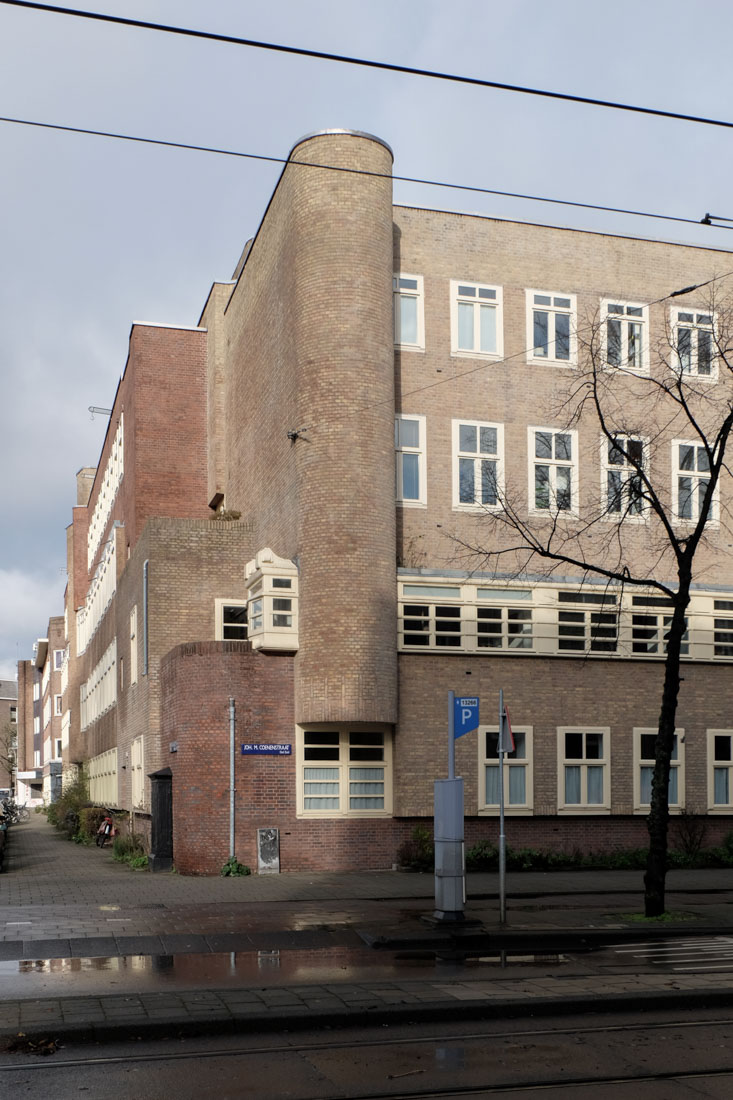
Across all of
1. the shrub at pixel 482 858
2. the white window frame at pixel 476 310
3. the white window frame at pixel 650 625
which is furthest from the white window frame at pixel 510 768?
the white window frame at pixel 476 310

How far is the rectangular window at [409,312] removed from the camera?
28312 millimetres

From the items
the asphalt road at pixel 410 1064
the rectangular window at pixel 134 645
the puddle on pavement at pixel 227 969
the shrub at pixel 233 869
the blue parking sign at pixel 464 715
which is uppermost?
the rectangular window at pixel 134 645

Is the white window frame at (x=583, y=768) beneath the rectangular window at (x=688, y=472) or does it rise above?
beneath

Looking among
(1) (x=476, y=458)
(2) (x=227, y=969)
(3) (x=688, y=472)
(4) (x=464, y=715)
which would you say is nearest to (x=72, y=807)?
(1) (x=476, y=458)

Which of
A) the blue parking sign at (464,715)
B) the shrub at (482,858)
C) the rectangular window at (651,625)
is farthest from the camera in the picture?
the rectangular window at (651,625)

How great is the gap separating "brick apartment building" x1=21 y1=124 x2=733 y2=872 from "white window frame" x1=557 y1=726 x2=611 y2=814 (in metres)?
0.05

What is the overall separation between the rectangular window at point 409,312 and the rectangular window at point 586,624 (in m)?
6.62

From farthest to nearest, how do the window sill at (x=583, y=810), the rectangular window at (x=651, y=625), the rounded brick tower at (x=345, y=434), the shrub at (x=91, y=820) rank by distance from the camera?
the shrub at (x=91, y=820) → the rectangular window at (x=651, y=625) → the window sill at (x=583, y=810) → the rounded brick tower at (x=345, y=434)

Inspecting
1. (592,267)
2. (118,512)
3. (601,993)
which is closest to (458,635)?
(592,267)

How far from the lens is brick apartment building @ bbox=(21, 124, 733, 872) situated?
25688mm

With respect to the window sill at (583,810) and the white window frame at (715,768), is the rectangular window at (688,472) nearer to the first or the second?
the white window frame at (715,768)

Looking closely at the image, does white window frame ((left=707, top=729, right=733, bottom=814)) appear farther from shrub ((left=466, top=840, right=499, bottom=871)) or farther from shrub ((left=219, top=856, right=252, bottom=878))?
shrub ((left=219, top=856, right=252, bottom=878))

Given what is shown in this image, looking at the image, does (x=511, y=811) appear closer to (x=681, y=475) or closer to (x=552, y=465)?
(x=552, y=465)

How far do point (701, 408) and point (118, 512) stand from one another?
22.0 metres
